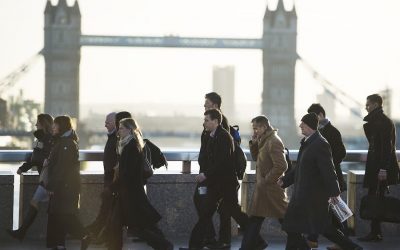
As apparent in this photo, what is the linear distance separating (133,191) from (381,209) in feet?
6.85

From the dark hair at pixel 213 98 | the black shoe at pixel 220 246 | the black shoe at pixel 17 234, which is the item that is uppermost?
the dark hair at pixel 213 98

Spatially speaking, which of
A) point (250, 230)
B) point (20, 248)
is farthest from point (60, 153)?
point (250, 230)

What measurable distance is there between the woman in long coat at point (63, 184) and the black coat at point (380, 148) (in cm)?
224

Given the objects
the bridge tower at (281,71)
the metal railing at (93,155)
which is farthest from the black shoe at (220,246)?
the bridge tower at (281,71)

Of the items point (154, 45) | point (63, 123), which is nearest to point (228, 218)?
point (63, 123)

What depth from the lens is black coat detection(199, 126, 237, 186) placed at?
645 cm

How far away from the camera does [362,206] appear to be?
715cm

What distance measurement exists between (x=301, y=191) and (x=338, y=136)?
3.46 feet

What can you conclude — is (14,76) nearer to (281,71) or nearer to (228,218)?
(281,71)

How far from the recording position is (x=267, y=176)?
6270mm

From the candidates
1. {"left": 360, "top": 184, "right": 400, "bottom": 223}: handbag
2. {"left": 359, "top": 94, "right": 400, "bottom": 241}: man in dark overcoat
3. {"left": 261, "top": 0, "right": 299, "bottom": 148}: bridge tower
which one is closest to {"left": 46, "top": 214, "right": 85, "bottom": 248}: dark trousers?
{"left": 360, "top": 184, "right": 400, "bottom": 223}: handbag

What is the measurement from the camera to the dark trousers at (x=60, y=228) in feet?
22.2

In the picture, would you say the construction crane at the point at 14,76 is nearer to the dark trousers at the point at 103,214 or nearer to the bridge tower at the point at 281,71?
the bridge tower at the point at 281,71

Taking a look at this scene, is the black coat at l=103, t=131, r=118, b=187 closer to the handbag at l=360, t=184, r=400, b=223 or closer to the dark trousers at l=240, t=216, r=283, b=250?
the dark trousers at l=240, t=216, r=283, b=250
